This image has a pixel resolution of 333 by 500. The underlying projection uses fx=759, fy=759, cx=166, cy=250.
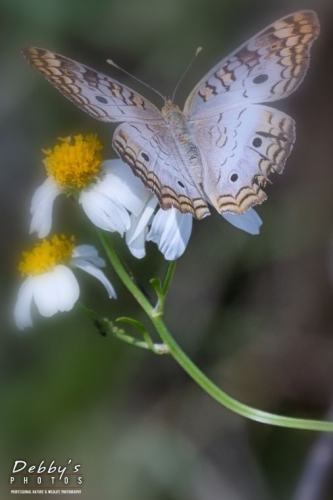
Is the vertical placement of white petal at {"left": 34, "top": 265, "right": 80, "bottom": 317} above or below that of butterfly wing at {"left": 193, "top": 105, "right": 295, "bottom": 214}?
below

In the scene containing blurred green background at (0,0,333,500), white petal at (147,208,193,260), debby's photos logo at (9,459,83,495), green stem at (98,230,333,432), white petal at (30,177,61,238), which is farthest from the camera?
blurred green background at (0,0,333,500)

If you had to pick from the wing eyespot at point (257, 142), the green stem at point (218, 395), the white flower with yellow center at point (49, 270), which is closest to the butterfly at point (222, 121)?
the wing eyespot at point (257, 142)

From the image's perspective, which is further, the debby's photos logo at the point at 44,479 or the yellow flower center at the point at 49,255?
the debby's photos logo at the point at 44,479

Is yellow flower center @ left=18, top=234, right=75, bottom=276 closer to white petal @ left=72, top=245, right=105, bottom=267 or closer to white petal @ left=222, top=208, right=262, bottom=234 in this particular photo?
white petal @ left=72, top=245, right=105, bottom=267

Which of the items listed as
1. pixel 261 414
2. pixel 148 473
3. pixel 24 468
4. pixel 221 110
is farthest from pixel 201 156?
pixel 148 473

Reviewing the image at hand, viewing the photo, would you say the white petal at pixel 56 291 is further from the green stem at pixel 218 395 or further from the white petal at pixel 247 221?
the white petal at pixel 247 221

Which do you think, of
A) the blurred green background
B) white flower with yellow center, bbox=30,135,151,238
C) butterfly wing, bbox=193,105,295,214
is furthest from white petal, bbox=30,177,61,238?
the blurred green background
